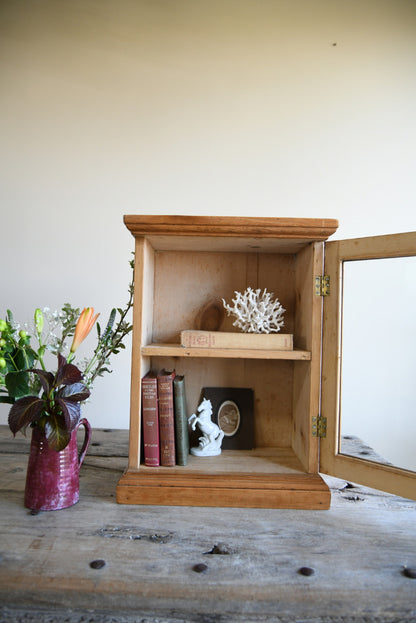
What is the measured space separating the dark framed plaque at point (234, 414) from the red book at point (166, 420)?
0.72 feet

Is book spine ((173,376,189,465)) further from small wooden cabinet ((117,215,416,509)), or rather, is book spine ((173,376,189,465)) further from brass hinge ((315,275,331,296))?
brass hinge ((315,275,331,296))

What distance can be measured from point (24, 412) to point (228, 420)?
0.61 metres

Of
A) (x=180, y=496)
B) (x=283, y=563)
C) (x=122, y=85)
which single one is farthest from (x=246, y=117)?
(x=283, y=563)

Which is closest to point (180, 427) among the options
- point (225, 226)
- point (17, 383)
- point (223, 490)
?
point (223, 490)

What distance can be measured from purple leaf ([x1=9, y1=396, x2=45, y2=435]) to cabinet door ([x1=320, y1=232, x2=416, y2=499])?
655 millimetres

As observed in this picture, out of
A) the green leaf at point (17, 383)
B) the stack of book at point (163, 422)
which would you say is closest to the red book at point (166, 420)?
the stack of book at point (163, 422)

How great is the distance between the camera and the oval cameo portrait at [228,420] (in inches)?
50.7

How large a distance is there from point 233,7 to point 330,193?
3.03 ft

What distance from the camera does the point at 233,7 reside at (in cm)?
191

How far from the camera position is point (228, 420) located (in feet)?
4.23

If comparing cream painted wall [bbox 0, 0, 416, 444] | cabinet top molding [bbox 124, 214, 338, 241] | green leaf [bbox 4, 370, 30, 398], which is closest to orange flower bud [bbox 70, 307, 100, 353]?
green leaf [bbox 4, 370, 30, 398]

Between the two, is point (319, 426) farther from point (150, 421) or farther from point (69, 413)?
point (69, 413)

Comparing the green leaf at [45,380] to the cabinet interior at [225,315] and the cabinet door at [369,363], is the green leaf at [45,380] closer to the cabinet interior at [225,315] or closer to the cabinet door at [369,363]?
the cabinet interior at [225,315]

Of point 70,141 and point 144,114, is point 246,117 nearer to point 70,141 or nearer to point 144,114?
point 144,114
